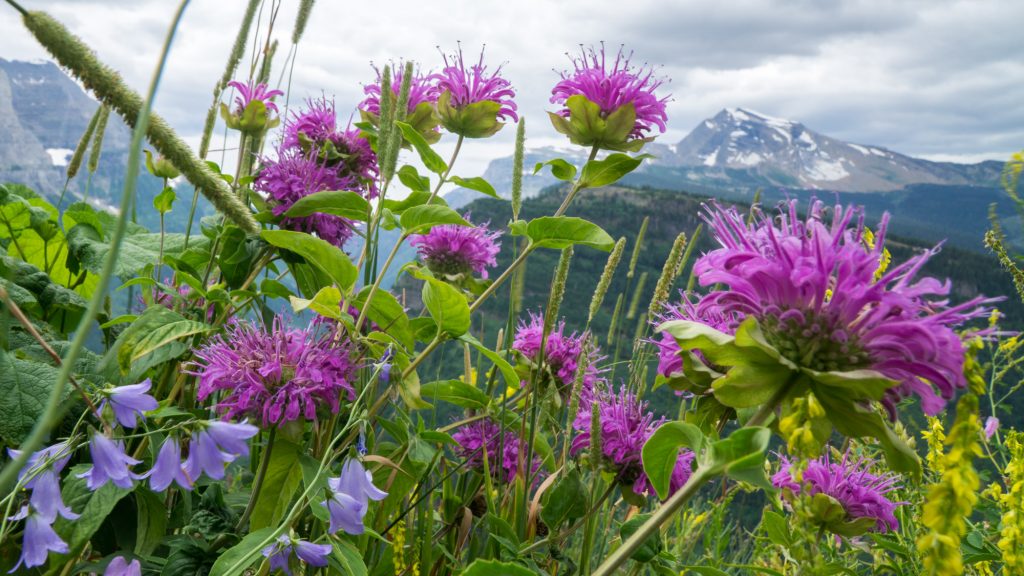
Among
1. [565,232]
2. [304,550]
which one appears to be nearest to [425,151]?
[565,232]

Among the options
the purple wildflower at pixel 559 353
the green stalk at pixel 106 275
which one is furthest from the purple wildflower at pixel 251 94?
the green stalk at pixel 106 275

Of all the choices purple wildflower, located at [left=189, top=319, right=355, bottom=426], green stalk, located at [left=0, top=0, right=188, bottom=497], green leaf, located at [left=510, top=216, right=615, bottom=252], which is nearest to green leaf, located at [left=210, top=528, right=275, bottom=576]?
purple wildflower, located at [left=189, top=319, right=355, bottom=426]

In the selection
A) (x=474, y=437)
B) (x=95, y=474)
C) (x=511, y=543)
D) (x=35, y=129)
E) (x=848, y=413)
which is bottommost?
(x=35, y=129)

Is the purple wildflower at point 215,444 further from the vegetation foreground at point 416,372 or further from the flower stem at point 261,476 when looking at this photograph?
the flower stem at point 261,476

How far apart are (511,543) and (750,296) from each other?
0.68 metres

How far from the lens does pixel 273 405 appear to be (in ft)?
4.16

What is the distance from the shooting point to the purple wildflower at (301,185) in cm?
179

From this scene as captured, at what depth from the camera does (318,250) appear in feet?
4.19

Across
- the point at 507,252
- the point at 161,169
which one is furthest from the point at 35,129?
the point at 161,169

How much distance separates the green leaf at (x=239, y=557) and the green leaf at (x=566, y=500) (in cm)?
60

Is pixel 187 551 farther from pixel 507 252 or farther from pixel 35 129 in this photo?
pixel 35 129

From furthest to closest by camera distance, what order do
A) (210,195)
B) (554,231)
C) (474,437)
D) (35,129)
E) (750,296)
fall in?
(35,129) < (474,437) < (554,231) < (750,296) < (210,195)

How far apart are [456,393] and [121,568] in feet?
2.65

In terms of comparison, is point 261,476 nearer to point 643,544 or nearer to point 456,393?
point 456,393
